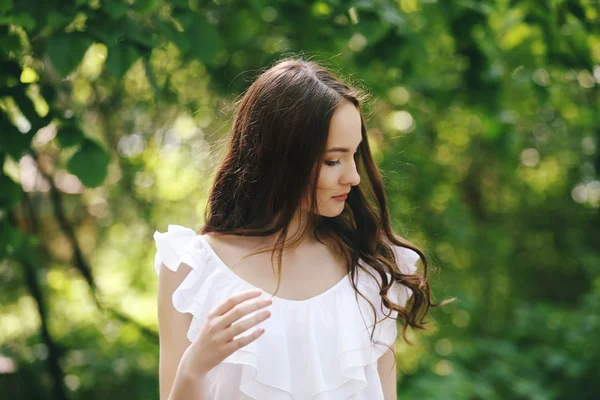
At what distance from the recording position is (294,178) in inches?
67.0

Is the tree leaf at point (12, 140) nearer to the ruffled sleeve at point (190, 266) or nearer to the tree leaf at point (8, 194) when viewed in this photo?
the tree leaf at point (8, 194)

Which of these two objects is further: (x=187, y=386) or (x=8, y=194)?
(x=8, y=194)

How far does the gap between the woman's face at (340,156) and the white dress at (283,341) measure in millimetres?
272

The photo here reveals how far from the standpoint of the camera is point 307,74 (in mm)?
1766

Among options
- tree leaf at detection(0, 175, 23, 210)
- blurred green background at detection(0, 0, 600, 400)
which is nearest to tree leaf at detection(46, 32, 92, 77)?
blurred green background at detection(0, 0, 600, 400)

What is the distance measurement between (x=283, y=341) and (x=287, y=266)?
0.19m

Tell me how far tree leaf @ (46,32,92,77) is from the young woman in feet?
2.05

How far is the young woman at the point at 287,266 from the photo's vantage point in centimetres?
167

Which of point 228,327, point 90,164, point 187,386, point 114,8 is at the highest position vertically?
point 114,8

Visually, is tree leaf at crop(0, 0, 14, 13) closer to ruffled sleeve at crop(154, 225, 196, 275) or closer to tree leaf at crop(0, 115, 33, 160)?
tree leaf at crop(0, 115, 33, 160)

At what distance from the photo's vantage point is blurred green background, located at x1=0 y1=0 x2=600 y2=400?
2.44 metres

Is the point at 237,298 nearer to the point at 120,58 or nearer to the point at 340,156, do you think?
the point at 340,156

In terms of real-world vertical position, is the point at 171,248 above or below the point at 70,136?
below

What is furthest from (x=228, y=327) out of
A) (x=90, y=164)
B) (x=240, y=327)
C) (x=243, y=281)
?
(x=90, y=164)
